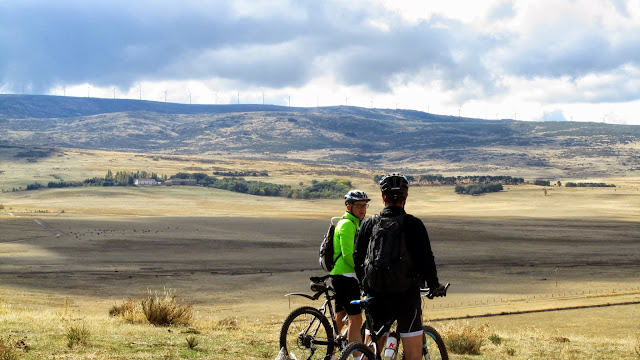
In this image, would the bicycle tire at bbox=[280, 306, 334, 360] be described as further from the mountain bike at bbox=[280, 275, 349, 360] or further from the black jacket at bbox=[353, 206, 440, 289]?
the black jacket at bbox=[353, 206, 440, 289]

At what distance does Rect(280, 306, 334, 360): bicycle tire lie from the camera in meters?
8.97

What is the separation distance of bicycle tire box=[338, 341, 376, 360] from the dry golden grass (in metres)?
3.63

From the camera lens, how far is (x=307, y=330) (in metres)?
9.11

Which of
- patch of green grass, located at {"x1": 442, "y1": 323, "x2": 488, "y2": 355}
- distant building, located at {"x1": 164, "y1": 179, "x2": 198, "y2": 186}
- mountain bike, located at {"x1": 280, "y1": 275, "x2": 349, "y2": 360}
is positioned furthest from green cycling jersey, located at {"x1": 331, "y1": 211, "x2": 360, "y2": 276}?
distant building, located at {"x1": 164, "y1": 179, "x2": 198, "y2": 186}

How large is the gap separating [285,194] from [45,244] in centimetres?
6406

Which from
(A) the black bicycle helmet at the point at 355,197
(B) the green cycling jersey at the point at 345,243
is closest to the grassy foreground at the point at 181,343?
(B) the green cycling jersey at the point at 345,243

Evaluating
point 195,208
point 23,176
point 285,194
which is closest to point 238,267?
point 195,208

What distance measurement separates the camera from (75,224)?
61.1 metres

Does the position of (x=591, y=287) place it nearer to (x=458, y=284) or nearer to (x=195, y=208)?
(x=458, y=284)

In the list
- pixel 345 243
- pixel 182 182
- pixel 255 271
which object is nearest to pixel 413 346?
pixel 345 243

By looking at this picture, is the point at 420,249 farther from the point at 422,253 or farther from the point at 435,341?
the point at 435,341

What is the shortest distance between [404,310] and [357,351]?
0.60 meters

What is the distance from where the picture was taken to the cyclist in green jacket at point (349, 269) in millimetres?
8594

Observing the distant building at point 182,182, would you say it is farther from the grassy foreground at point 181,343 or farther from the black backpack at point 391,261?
the black backpack at point 391,261
